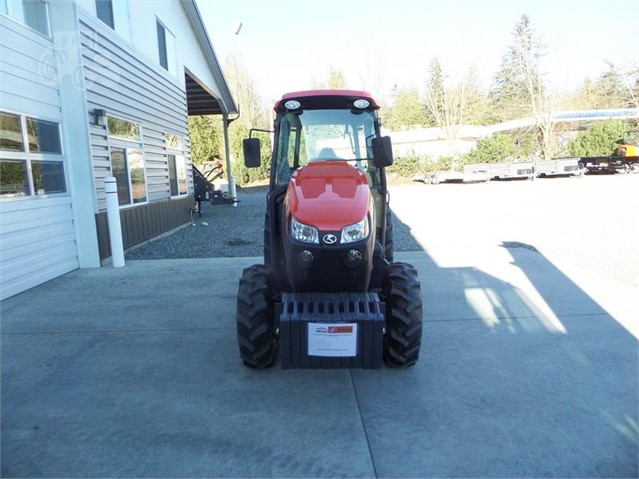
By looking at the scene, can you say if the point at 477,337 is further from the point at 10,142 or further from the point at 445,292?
the point at 10,142

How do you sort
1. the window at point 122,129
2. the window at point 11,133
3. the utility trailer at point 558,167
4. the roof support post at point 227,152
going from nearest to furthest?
1. the window at point 11,133
2. the window at point 122,129
3. the roof support post at point 227,152
4. the utility trailer at point 558,167

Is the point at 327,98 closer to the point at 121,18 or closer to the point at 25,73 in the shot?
the point at 25,73

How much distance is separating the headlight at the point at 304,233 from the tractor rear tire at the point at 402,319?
2.59 feet

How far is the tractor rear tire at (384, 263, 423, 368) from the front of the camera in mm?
3117

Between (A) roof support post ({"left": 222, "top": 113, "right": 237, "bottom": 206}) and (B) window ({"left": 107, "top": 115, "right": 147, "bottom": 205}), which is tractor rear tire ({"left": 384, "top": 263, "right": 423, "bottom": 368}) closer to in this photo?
(B) window ({"left": 107, "top": 115, "right": 147, "bottom": 205})

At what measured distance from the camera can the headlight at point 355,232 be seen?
286cm

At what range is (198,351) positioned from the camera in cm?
376

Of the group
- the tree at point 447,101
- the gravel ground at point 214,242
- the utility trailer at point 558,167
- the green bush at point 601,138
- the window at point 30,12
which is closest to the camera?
the window at point 30,12

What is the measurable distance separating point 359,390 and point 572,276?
14.1ft

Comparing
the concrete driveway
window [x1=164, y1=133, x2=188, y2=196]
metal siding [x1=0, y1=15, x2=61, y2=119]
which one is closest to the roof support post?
window [x1=164, y1=133, x2=188, y2=196]

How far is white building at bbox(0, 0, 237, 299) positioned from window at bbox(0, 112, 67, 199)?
0.04ft

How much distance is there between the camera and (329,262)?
9.57 ft

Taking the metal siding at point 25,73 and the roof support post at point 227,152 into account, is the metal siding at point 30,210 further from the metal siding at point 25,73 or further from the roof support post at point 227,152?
the roof support post at point 227,152

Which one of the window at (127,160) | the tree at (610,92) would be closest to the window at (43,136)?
the window at (127,160)
